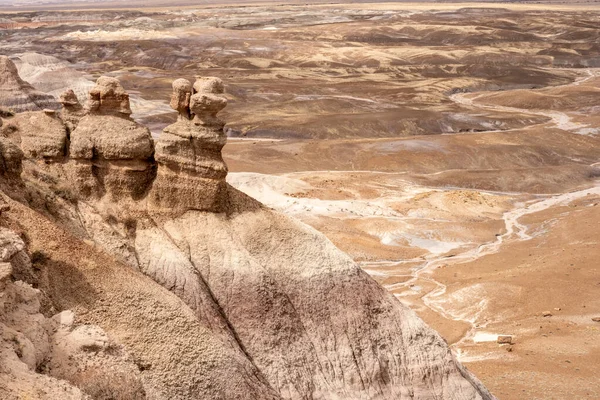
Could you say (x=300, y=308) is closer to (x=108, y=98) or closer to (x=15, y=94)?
(x=108, y=98)

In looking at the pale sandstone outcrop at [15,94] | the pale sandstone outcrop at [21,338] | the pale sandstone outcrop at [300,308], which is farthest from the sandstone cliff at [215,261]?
the pale sandstone outcrop at [15,94]

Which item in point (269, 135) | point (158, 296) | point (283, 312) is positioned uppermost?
point (158, 296)

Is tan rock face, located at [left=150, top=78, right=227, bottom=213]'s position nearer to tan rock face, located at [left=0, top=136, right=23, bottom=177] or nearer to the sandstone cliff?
the sandstone cliff

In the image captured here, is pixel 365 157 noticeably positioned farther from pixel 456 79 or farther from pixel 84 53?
pixel 84 53

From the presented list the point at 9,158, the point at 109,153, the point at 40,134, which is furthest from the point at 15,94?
the point at 9,158

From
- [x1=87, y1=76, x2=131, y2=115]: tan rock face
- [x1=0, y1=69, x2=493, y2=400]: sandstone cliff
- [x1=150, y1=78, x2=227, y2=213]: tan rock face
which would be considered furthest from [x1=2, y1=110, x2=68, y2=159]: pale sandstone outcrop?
[x1=150, y1=78, x2=227, y2=213]: tan rock face

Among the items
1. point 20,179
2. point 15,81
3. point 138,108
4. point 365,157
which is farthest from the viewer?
point 138,108

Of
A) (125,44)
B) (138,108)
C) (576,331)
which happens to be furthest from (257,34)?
(576,331)

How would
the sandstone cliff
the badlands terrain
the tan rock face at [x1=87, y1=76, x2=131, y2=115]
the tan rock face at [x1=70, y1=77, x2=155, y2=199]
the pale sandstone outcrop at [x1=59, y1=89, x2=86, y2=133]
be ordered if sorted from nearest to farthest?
the sandstone cliff, the badlands terrain, the tan rock face at [x1=70, y1=77, x2=155, y2=199], the tan rock face at [x1=87, y1=76, x2=131, y2=115], the pale sandstone outcrop at [x1=59, y1=89, x2=86, y2=133]
